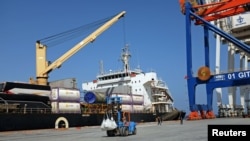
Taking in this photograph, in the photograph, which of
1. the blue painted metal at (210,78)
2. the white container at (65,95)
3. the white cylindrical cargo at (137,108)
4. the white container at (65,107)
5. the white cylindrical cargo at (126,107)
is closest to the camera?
the white container at (65,107)

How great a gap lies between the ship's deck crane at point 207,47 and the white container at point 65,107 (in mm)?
15549

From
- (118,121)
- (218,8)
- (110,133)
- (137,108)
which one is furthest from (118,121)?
(137,108)

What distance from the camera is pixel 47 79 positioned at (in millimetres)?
49781

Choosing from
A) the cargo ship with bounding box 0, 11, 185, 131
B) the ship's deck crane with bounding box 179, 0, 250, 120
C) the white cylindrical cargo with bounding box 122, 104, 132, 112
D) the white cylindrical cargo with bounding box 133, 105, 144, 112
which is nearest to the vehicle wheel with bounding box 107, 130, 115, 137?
the cargo ship with bounding box 0, 11, 185, 131

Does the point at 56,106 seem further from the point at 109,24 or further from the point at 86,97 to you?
the point at 109,24

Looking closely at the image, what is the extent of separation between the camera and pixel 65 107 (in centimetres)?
3912

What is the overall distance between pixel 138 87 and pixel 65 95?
1916cm

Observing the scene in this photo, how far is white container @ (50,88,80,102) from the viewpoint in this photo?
38.2 meters

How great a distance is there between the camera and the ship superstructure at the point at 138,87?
2162 inches

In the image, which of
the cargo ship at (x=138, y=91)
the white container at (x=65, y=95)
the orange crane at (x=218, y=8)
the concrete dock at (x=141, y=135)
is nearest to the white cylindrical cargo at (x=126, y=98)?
the cargo ship at (x=138, y=91)

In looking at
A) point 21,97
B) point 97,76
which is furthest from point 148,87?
point 21,97

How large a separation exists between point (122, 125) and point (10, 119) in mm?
15214

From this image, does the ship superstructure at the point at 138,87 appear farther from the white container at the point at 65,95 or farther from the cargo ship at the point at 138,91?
the white container at the point at 65,95

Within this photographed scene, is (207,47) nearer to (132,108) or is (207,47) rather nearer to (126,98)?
(126,98)
